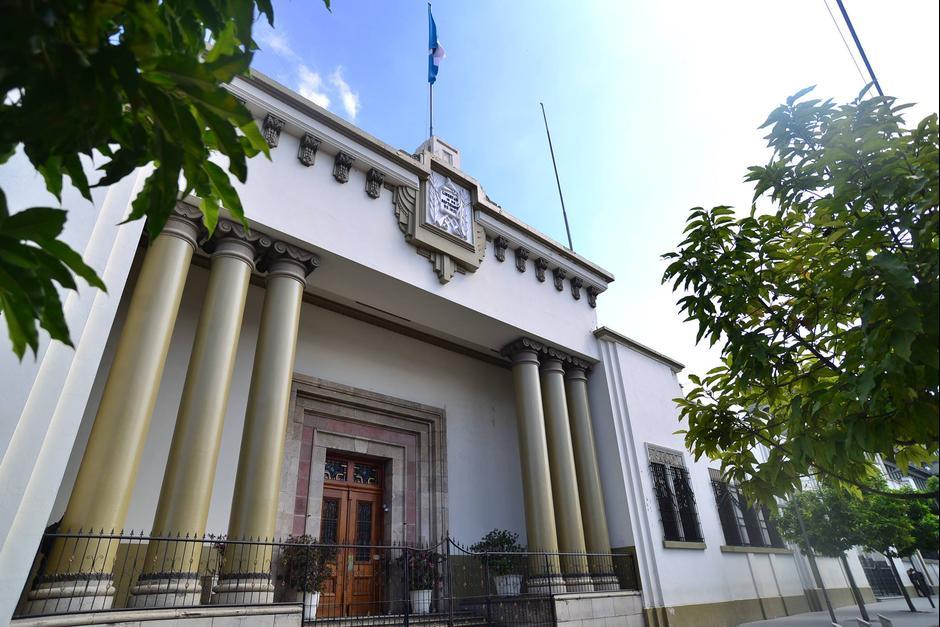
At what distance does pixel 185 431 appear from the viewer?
627 centimetres

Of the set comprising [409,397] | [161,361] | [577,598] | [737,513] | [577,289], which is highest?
[577,289]

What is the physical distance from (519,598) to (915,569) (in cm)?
815

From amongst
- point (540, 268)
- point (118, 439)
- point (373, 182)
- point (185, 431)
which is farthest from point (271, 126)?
point (540, 268)

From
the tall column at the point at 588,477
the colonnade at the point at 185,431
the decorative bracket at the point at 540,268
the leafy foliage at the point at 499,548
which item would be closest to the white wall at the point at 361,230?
the decorative bracket at the point at 540,268

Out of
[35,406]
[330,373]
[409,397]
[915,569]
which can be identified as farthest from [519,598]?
[915,569]

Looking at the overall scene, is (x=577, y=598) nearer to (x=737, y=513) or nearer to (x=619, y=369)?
(x=619, y=369)

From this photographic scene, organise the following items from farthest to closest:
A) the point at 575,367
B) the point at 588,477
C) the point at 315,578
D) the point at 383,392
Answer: the point at 575,367, the point at 588,477, the point at 383,392, the point at 315,578

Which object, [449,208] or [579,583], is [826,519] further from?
[449,208]

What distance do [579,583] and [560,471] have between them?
2024mm

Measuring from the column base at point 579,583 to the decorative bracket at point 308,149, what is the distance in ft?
27.3

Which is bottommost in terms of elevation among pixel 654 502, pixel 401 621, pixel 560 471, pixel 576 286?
pixel 401 621

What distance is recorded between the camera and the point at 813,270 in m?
3.44

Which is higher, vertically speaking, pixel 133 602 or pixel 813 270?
pixel 813 270

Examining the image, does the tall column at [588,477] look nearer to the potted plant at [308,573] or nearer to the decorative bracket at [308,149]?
the potted plant at [308,573]
